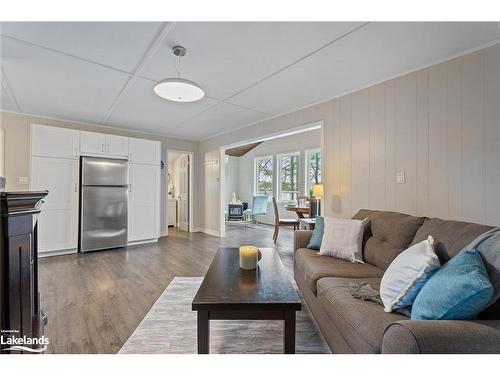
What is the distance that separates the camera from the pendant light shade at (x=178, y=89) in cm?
211

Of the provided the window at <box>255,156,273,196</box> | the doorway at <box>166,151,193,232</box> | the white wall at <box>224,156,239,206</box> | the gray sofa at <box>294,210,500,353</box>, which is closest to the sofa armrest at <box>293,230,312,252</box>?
the gray sofa at <box>294,210,500,353</box>

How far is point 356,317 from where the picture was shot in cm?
118

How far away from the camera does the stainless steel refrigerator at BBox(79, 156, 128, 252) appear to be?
13.1 ft

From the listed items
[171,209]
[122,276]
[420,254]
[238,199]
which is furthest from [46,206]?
[238,199]

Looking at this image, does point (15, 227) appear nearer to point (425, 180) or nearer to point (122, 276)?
point (122, 276)

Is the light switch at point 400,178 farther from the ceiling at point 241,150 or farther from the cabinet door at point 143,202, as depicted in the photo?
the ceiling at point 241,150

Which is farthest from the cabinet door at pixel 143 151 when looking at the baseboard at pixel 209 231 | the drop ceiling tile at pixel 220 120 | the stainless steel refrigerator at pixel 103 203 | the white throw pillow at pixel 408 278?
the white throw pillow at pixel 408 278

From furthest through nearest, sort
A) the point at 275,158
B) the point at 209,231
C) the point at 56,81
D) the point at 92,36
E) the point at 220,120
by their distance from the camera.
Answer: the point at 275,158, the point at 209,231, the point at 220,120, the point at 56,81, the point at 92,36

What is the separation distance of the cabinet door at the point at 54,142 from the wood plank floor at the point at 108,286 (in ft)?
5.49

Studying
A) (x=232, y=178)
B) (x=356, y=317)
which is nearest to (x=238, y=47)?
(x=356, y=317)

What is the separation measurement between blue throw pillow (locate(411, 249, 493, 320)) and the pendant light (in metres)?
2.25

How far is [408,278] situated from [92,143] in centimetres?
481

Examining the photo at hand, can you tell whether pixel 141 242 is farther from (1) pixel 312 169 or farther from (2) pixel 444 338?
(2) pixel 444 338

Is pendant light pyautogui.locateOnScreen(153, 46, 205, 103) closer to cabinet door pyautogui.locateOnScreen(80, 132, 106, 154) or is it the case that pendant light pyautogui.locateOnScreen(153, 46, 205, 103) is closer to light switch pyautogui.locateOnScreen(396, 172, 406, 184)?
light switch pyautogui.locateOnScreen(396, 172, 406, 184)
